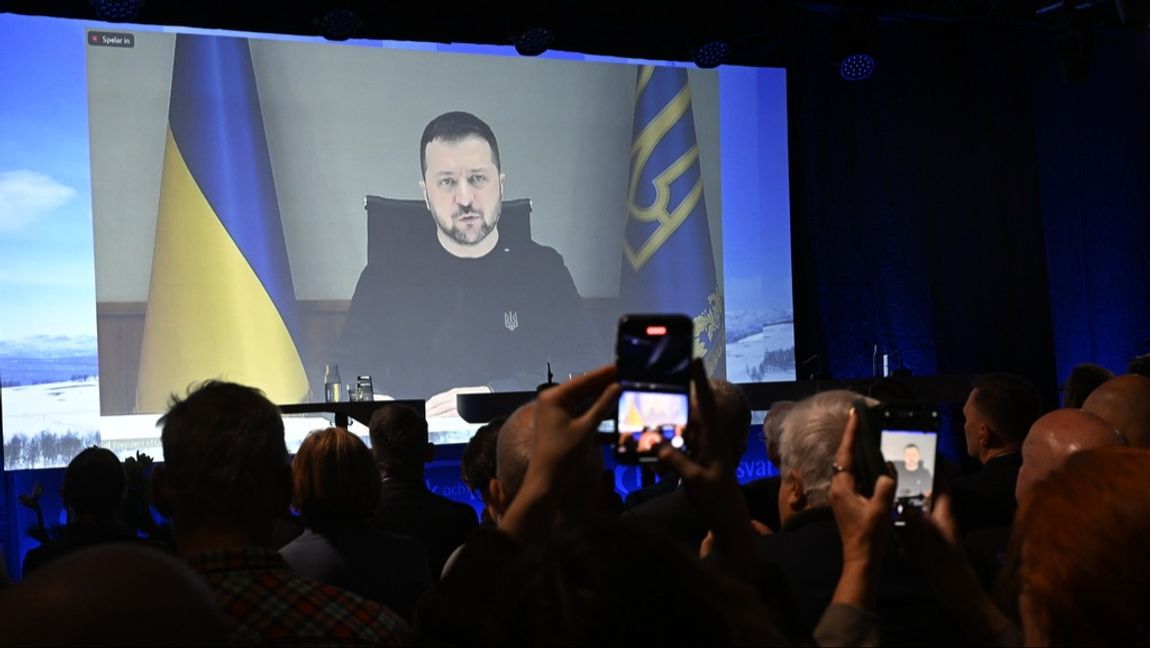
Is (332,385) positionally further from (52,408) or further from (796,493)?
(796,493)

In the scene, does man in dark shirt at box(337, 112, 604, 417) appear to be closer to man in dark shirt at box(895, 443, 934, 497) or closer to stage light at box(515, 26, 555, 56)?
stage light at box(515, 26, 555, 56)

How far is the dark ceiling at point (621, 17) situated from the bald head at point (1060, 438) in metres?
4.44

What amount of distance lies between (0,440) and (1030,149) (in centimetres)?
669

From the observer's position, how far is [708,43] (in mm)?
6691

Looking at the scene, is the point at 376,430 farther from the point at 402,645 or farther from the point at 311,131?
the point at 311,131

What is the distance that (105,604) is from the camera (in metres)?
0.82

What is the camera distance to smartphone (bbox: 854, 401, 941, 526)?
1.58m

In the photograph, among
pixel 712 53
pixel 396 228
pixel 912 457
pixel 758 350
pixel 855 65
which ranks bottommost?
pixel 912 457

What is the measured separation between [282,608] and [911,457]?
944 mm

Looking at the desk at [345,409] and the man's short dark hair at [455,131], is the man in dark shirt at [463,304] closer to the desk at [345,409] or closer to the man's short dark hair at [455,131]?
the man's short dark hair at [455,131]

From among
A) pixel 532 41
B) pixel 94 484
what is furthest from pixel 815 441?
pixel 532 41

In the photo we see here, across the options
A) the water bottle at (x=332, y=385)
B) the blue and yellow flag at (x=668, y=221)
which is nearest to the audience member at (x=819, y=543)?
the water bottle at (x=332, y=385)

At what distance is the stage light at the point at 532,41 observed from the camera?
632cm

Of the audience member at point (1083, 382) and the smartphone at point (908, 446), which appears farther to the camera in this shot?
the audience member at point (1083, 382)
